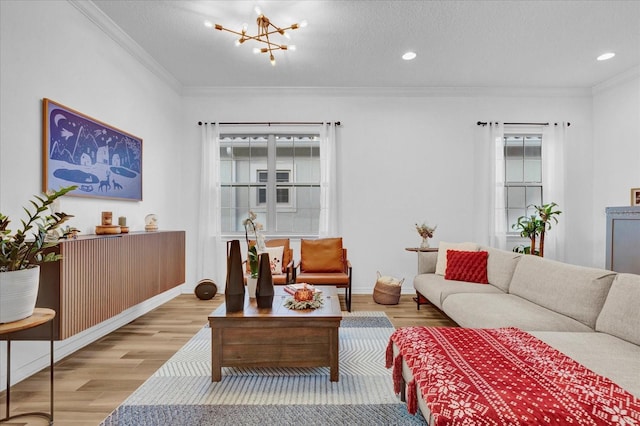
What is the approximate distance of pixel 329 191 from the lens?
4.86 m

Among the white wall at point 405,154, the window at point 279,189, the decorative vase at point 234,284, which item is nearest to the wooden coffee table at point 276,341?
the decorative vase at point 234,284

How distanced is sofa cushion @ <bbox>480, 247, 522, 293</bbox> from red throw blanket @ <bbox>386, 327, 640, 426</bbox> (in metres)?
1.43

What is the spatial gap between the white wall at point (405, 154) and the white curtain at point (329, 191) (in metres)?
0.15

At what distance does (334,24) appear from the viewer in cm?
328

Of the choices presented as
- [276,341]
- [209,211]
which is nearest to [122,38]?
[209,211]

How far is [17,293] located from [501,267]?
3876 millimetres

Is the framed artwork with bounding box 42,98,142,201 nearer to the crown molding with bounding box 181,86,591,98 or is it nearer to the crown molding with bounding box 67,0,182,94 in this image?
the crown molding with bounding box 67,0,182,94

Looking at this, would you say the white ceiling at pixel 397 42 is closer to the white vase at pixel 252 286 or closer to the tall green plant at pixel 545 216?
the tall green plant at pixel 545 216

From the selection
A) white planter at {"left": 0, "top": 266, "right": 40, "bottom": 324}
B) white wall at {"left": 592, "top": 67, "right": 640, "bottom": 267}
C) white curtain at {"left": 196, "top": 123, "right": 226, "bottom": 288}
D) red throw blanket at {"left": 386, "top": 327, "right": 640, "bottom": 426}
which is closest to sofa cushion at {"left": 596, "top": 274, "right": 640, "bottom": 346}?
red throw blanket at {"left": 386, "top": 327, "right": 640, "bottom": 426}

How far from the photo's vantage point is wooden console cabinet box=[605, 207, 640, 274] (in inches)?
141

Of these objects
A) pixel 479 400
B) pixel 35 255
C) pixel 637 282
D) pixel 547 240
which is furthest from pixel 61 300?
pixel 547 240

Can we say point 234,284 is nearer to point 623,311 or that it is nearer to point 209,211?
point 623,311

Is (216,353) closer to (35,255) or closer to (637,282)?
(35,255)

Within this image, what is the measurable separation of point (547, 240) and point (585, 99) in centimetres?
225
